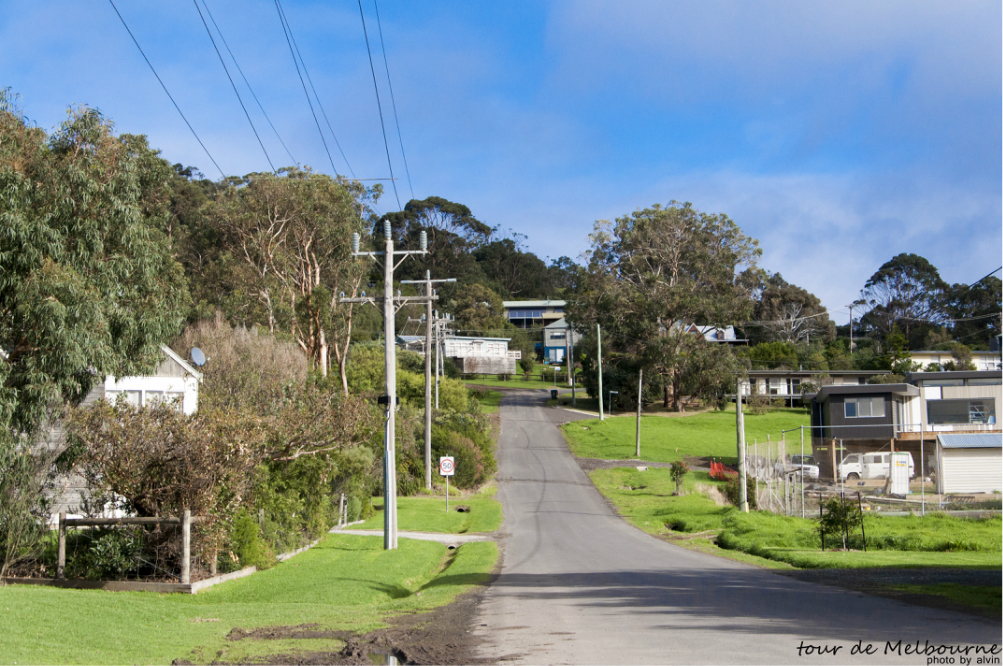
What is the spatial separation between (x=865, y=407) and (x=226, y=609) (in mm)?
42840

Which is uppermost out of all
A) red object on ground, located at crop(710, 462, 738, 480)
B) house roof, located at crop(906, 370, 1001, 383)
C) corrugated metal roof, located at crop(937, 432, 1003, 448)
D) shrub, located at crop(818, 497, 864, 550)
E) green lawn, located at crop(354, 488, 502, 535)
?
house roof, located at crop(906, 370, 1001, 383)

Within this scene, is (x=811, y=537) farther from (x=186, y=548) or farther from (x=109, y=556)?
(x=109, y=556)

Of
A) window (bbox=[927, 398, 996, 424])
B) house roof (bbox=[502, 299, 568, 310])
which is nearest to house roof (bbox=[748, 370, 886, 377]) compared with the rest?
window (bbox=[927, 398, 996, 424])

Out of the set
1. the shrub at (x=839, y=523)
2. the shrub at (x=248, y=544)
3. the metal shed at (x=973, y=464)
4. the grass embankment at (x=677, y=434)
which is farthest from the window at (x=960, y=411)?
the shrub at (x=248, y=544)

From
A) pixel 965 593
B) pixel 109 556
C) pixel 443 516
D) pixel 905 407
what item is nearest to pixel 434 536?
pixel 443 516

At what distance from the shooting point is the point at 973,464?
31.5 metres

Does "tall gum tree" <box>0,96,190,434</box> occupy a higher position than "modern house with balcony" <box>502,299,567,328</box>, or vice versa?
"modern house with balcony" <box>502,299,567,328</box>

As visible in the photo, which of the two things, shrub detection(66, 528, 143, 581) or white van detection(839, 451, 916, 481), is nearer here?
shrub detection(66, 528, 143, 581)

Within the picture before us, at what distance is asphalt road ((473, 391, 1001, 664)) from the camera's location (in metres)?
8.65

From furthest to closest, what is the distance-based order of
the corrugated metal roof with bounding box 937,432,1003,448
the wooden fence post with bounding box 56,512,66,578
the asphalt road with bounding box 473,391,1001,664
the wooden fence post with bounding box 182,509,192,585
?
the corrugated metal roof with bounding box 937,432,1003,448
the wooden fence post with bounding box 56,512,66,578
the wooden fence post with bounding box 182,509,192,585
the asphalt road with bounding box 473,391,1001,664

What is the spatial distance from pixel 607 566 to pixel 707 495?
23213 mm

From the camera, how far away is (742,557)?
21.3m

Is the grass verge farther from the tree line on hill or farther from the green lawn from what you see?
the green lawn

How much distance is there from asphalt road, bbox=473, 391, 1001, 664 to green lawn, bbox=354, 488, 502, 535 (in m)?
6.22
